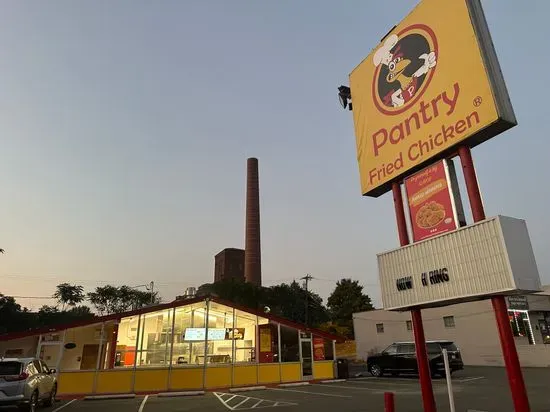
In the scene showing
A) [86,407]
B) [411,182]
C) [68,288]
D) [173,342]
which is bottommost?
[86,407]

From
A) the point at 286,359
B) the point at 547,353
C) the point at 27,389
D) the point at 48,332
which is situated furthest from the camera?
the point at 547,353

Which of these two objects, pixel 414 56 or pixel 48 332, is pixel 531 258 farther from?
pixel 48 332

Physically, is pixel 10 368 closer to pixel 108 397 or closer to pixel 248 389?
pixel 108 397

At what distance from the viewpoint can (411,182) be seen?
368 inches

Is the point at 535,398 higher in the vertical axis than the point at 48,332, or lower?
lower

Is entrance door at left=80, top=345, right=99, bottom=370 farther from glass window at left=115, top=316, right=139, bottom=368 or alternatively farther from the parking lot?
the parking lot

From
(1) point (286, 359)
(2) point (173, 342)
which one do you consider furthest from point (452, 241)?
(1) point (286, 359)

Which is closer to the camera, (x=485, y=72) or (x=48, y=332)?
(x=485, y=72)

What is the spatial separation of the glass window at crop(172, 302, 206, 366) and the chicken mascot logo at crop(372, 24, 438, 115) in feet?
49.6

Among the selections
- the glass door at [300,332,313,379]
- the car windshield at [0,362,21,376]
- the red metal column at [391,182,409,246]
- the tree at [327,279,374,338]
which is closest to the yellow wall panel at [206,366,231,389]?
the glass door at [300,332,313,379]

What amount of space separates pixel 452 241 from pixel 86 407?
1364 cm

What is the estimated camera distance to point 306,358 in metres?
23.4

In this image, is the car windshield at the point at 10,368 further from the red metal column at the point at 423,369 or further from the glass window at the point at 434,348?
the glass window at the point at 434,348

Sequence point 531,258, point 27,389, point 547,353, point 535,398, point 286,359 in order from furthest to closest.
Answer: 1. point 547,353
2. point 286,359
3. point 535,398
4. point 27,389
5. point 531,258
